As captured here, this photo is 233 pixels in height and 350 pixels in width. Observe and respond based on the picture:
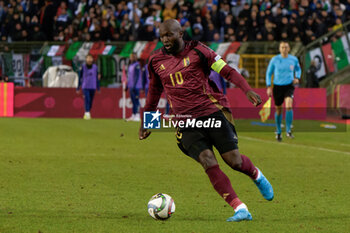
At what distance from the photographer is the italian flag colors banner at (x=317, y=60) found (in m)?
23.7

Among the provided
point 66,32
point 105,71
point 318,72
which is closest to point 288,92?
point 318,72

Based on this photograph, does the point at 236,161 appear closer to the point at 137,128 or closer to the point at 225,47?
the point at 137,128

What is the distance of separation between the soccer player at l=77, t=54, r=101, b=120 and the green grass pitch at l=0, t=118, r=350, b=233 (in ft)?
26.9

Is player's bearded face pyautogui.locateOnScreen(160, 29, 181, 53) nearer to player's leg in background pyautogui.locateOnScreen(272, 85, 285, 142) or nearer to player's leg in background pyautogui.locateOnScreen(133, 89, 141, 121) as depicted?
player's leg in background pyautogui.locateOnScreen(272, 85, 285, 142)

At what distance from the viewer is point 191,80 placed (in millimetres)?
6145

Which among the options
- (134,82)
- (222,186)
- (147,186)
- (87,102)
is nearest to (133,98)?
(134,82)

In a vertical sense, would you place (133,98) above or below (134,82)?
below

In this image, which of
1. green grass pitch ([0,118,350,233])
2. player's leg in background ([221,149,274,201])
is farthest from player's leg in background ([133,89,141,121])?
player's leg in background ([221,149,274,201])

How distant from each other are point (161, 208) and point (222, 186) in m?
0.56

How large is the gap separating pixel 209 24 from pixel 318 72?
4469mm

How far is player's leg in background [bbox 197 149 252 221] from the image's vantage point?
579cm

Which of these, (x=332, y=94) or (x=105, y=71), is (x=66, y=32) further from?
(x=332, y=94)

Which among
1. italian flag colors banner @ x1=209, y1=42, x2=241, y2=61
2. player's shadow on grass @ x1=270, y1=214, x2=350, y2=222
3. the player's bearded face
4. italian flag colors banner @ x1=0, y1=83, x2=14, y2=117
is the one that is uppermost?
the player's bearded face

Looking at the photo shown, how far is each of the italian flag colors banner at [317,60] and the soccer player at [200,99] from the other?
59.1 ft
